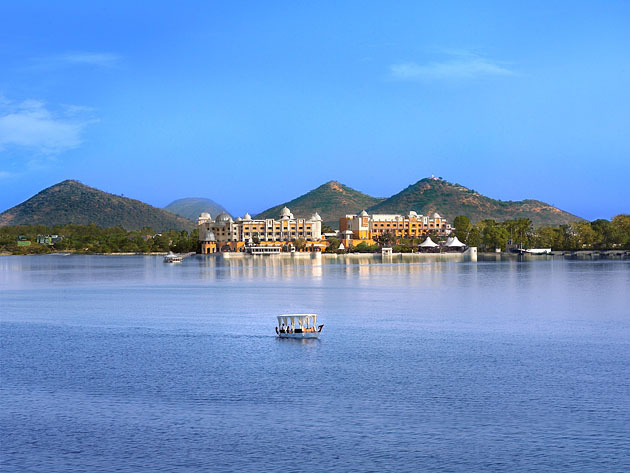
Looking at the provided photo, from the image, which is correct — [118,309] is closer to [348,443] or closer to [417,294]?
[417,294]

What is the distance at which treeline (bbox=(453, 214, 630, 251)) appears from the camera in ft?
473

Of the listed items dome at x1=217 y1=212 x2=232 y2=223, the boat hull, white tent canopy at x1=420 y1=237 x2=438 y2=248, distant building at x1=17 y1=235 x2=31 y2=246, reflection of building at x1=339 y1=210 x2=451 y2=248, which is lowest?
the boat hull

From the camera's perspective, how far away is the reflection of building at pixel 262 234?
167 m

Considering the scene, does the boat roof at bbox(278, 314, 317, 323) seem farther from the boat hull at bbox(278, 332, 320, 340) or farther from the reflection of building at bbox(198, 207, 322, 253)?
the reflection of building at bbox(198, 207, 322, 253)

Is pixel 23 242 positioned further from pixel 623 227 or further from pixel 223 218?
pixel 623 227

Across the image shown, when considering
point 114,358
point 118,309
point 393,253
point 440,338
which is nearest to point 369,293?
point 118,309

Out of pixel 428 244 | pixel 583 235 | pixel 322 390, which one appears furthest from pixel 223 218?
pixel 322 390

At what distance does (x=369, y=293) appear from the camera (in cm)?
5466

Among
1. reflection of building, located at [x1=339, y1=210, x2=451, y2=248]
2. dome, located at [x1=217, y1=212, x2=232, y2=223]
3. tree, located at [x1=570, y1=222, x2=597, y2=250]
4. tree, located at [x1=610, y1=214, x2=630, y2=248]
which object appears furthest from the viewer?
reflection of building, located at [x1=339, y1=210, x2=451, y2=248]

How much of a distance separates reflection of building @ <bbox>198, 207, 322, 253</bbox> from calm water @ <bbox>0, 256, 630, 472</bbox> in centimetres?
12363

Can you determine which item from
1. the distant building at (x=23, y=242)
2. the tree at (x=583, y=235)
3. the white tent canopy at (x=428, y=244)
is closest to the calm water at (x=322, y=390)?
the tree at (x=583, y=235)

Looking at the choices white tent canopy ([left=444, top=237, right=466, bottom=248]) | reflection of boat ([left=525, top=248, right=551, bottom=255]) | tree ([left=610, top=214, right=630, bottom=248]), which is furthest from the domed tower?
tree ([left=610, top=214, right=630, bottom=248])

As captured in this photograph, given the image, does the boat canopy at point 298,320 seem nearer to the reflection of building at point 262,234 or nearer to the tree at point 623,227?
the tree at point 623,227

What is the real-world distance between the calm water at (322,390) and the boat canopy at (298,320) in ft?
2.87
